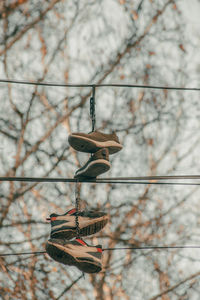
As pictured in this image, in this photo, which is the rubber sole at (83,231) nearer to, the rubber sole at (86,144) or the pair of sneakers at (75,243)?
the pair of sneakers at (75,243)

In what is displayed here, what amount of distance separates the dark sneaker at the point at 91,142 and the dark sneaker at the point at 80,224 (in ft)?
1.21

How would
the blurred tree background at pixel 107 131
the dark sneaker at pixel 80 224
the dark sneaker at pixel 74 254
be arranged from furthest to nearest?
the blurred tree background at pixel 107 131, the dark sneaker at pixel 80 224, the dark sneaker at pixel 74 254

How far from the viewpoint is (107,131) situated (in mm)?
6039

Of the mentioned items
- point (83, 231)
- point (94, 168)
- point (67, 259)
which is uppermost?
point (94, 168)

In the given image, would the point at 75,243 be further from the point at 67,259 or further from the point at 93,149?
the point at 93,149

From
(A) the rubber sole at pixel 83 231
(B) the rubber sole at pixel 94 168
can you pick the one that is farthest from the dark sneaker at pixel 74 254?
(B) the rubber sole at pixel 94 168

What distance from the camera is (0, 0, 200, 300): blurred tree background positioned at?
5.68 m

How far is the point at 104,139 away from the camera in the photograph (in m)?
3.15

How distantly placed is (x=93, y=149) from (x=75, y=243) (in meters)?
0.50

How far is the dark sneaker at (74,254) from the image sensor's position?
2936 mm

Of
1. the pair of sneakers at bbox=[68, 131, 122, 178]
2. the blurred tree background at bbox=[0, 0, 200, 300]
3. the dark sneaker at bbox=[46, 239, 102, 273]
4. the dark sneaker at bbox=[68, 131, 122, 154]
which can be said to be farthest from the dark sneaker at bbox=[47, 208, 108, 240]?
the blurred tree background at bbox=[0, 0, 200, 300]

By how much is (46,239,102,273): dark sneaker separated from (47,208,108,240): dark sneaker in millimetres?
132

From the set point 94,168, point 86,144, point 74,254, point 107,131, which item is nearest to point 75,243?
point 74,254

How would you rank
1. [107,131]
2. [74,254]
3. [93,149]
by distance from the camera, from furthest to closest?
[107,131] → [93,149] → [74,254]
